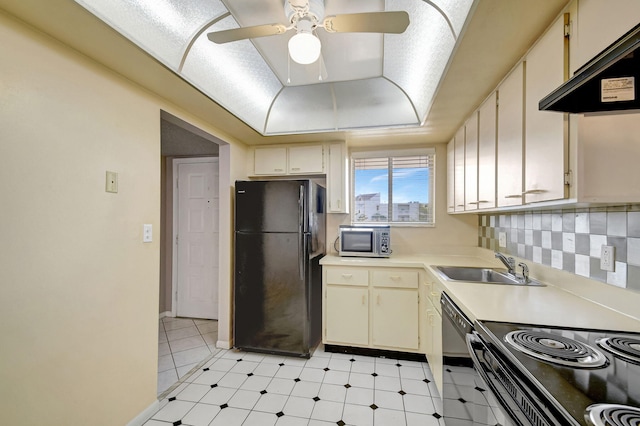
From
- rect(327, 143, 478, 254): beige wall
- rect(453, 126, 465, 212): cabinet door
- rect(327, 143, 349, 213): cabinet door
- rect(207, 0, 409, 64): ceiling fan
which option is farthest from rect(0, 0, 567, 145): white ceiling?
rect(327, 143, 349, 213): cabinet door

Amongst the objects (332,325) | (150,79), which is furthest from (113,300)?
(332,325)

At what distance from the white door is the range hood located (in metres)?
3.51

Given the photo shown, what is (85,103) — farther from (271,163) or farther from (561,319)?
A: (561,319)

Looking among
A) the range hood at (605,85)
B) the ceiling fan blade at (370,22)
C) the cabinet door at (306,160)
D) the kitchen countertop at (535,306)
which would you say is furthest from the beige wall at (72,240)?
the range hood at (605,85)

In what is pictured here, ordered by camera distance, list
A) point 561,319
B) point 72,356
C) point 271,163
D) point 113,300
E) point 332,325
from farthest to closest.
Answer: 1. point 271,163
2. point 332,325
3. point 113,300
4. point 72,356
5. point 561,319

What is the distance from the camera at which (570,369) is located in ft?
2.59

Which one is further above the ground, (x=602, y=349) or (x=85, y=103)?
(x=85, y=103)

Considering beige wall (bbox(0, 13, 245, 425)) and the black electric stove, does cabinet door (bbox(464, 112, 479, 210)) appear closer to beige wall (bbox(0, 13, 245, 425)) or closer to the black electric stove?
the black electric stove

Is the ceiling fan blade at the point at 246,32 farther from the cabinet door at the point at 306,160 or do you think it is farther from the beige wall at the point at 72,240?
the cabinet door at the point at 306,160

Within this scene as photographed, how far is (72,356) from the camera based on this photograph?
139cm

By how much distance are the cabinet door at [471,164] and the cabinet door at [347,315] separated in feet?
4.03

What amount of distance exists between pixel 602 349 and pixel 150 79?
254 centimetres

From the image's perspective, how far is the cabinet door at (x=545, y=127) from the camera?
1.10 m

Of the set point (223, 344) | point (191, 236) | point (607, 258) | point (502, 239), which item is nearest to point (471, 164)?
point (502, 239)
